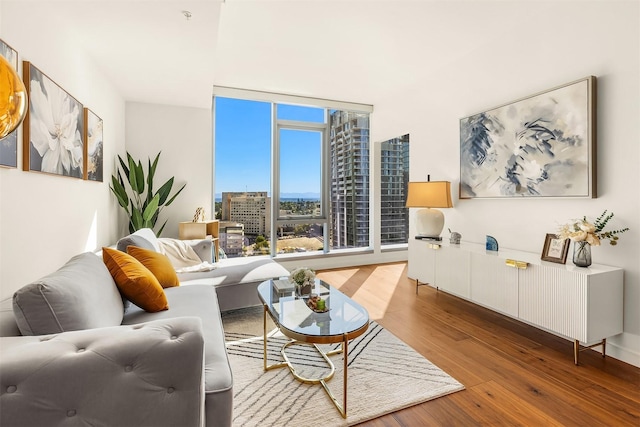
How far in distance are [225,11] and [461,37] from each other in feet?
7.48

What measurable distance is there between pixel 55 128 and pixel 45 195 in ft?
1.54

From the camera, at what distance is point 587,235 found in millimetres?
2219

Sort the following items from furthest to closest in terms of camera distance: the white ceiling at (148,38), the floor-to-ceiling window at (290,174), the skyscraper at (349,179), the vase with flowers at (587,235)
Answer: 1. the skyscraper at (349,179)
2. the floor-to-ceiling window at (290,174)
3. the vase with flowers at (587,235)
4. the white ceiling at (148,38)

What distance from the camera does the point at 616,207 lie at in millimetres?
2277

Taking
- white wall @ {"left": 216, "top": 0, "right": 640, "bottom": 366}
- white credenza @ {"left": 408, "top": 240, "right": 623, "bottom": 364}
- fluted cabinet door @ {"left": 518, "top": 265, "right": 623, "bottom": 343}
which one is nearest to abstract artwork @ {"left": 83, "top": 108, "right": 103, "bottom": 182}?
white wall @ {"left": 216, "top": 0, "right": 640, "bottom": 366}

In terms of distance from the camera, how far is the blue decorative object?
9.73 feet

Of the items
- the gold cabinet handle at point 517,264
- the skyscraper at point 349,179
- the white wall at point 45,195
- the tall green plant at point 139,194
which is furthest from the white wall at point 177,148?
the gold cabinet handle at point 517,264

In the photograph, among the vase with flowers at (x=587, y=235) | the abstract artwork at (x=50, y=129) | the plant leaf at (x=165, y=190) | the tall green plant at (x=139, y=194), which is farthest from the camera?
the plant leaf at (x=165, y=190)

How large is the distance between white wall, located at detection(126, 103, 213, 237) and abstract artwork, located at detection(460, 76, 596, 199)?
3.37 metres

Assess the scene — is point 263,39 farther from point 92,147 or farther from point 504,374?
point 504,374

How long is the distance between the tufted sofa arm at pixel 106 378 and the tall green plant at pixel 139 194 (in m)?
2.96

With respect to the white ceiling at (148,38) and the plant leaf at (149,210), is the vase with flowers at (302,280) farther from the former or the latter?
the plant leaf at (149,210)

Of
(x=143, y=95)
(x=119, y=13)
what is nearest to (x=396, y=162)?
(x=143, y=95)

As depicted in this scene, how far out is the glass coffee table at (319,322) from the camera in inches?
64.7
